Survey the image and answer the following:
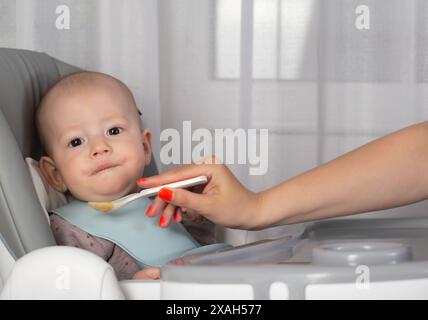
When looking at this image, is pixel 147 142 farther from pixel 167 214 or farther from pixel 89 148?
pixel 167 214

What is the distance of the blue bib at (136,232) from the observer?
1078mm

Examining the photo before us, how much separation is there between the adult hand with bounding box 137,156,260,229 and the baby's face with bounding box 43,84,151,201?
18 cm

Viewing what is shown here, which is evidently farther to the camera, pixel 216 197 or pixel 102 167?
pixel 102 167

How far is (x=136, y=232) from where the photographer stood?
3.59 ft

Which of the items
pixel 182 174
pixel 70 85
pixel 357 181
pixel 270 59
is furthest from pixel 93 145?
pixel 270 59

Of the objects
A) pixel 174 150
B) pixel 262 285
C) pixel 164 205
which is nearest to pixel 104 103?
pixel 164 205

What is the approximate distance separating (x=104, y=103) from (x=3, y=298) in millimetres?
441

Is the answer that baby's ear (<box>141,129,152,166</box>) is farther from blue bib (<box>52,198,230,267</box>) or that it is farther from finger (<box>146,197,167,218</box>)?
finger (<box>146,197,167,218</box>)

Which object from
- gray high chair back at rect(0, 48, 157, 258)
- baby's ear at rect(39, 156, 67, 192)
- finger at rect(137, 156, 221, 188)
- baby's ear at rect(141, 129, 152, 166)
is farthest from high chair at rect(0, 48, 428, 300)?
baby's ear at rect(141, 129, 152, 166)

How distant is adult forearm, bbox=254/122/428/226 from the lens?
929 mm

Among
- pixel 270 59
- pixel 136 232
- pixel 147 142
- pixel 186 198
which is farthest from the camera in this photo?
pixel 270 59

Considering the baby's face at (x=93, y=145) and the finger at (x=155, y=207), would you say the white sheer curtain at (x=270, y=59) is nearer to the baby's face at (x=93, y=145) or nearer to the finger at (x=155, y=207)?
the baby's face at (x=93, y=145)

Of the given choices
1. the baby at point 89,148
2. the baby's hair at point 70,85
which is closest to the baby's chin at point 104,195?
the baby at point 89,148

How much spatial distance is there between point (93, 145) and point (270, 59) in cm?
54
